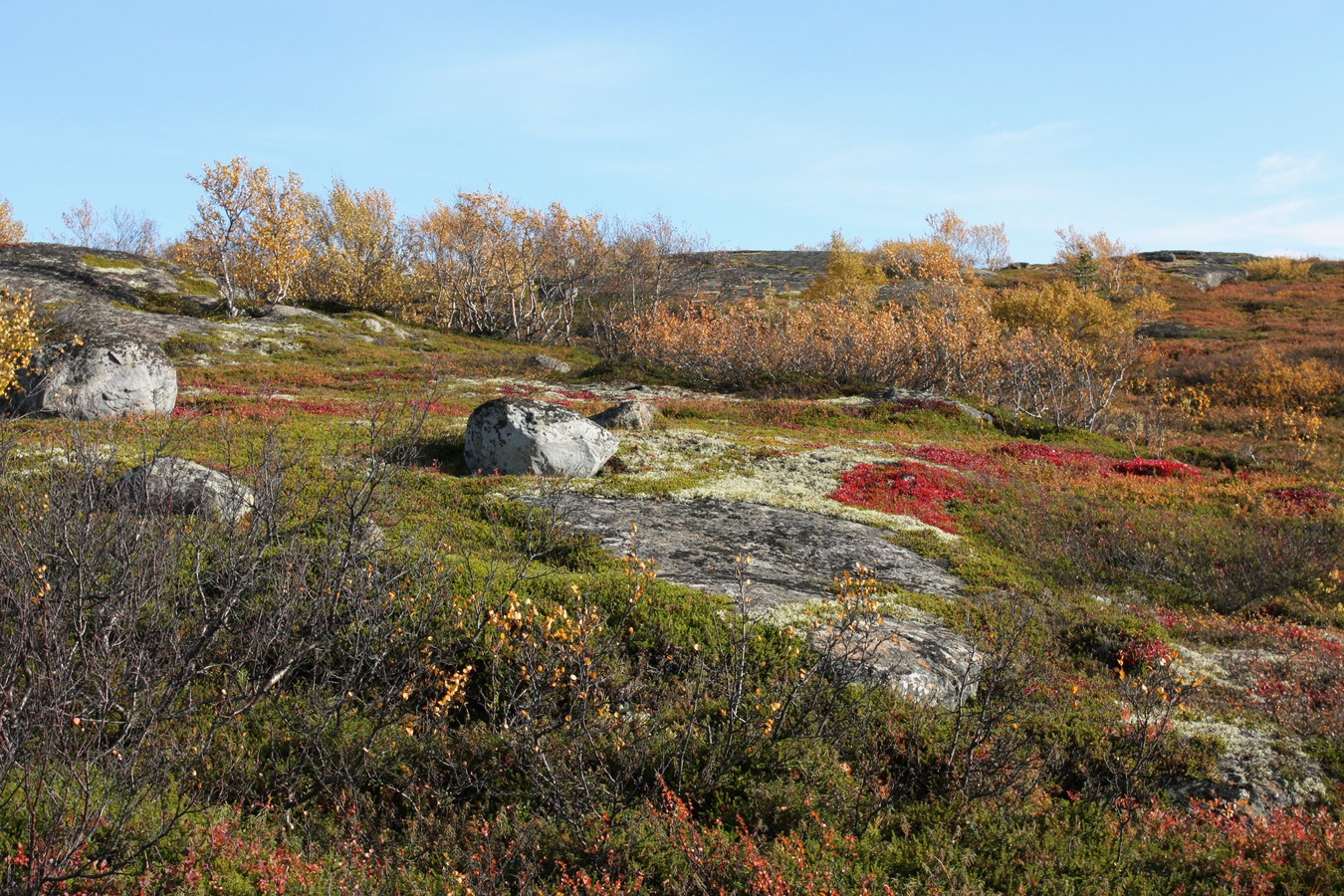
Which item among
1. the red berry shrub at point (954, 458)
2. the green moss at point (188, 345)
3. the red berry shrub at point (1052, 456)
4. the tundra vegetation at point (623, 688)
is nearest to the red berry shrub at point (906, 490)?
the tundra vegetation at point (623, 688)

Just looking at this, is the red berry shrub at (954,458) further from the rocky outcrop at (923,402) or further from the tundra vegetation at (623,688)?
the rocky outcrop at (923,402)

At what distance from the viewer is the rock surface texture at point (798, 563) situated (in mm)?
10852

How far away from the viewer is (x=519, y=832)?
7781mm

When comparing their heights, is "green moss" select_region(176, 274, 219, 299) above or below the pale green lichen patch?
below

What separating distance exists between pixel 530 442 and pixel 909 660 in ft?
38.9

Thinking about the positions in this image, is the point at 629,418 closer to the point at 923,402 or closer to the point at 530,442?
the point at 530,442

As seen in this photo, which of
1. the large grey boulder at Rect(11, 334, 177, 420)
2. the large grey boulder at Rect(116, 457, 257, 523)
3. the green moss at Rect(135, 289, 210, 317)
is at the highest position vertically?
the green moss at Rect(135, 289, 210, 317)

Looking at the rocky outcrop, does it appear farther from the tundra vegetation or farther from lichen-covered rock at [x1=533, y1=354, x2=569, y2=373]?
lichen-covered rock at [x1=533, y1=354, x2=569, y2=373]

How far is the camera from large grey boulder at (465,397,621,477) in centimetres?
2022

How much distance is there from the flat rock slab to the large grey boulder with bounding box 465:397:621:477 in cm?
195

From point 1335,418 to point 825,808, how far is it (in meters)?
47.4

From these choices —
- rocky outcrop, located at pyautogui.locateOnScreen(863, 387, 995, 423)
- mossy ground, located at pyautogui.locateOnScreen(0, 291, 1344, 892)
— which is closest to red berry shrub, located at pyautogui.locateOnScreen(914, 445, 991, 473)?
mossy ground, located at pyautogui.locateOnScreen(0, 291, 1344, 892)

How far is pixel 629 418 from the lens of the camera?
27.1 m

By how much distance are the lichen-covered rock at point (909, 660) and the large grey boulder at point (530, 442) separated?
33.3 feet
